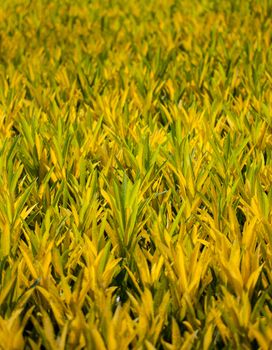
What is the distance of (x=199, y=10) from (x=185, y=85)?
87.9 inches

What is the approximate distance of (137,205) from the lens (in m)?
1.66

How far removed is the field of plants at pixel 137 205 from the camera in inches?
50.5

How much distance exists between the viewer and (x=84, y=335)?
1.22 meters

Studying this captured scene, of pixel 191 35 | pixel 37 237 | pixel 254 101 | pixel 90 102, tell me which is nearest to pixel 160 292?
pixel 37 237

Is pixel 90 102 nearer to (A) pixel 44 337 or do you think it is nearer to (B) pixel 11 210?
(B) pixel 11 210

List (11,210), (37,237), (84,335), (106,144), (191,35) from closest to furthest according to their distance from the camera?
(84,335)
(37,237)
(11,210)
(106,144)
(191,35)

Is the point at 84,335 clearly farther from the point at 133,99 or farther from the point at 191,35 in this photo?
the point at 191,35

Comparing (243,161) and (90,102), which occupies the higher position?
(243,161)

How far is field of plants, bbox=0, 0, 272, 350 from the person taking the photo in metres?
→ 1.28

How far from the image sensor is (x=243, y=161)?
1997mm

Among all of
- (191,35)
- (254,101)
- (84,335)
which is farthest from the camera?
(191,35)

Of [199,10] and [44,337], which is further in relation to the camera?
[199,10]

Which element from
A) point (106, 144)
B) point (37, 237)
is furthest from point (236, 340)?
point (106, 144)

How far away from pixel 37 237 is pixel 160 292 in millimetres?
→ 347
